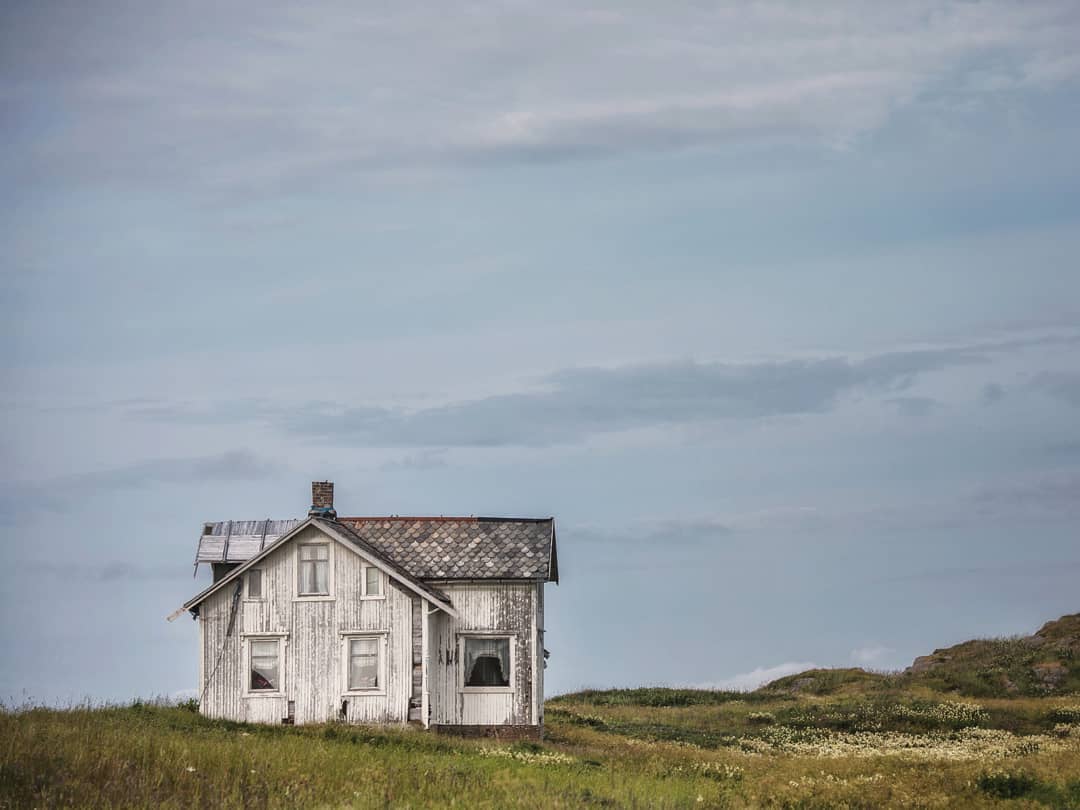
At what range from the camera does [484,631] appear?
129 ft

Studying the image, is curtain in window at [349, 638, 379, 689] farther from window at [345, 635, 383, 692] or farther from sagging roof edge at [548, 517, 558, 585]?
sagging roof edge at [548, 517, 558, 585]

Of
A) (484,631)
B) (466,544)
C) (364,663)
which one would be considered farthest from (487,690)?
(466,544)

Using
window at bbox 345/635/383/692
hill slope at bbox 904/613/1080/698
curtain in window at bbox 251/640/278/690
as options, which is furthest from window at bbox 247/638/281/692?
hill slope at bbox 904/613/1080/698

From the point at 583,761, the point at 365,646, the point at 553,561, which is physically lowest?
the point at 583,761

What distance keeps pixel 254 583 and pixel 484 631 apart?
25.0 ft

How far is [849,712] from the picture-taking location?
51.2 metres

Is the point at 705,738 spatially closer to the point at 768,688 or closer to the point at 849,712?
the point at 849,712

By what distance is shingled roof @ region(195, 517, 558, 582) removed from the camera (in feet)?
130

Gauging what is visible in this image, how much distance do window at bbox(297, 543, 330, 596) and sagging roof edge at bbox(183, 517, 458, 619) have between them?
25.3 inches

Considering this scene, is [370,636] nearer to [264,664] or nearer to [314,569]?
[314,569]

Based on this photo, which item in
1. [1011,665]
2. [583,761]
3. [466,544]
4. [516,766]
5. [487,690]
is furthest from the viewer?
[1011,665]

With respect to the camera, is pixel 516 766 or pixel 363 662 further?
pixel 363 662

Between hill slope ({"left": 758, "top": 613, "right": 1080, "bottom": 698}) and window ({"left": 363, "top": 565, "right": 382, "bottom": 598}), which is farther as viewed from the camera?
hill slope ({"left": 758, "top": 613, "right": 1080, "bottom": 698})

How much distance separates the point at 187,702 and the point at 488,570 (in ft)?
36.8
